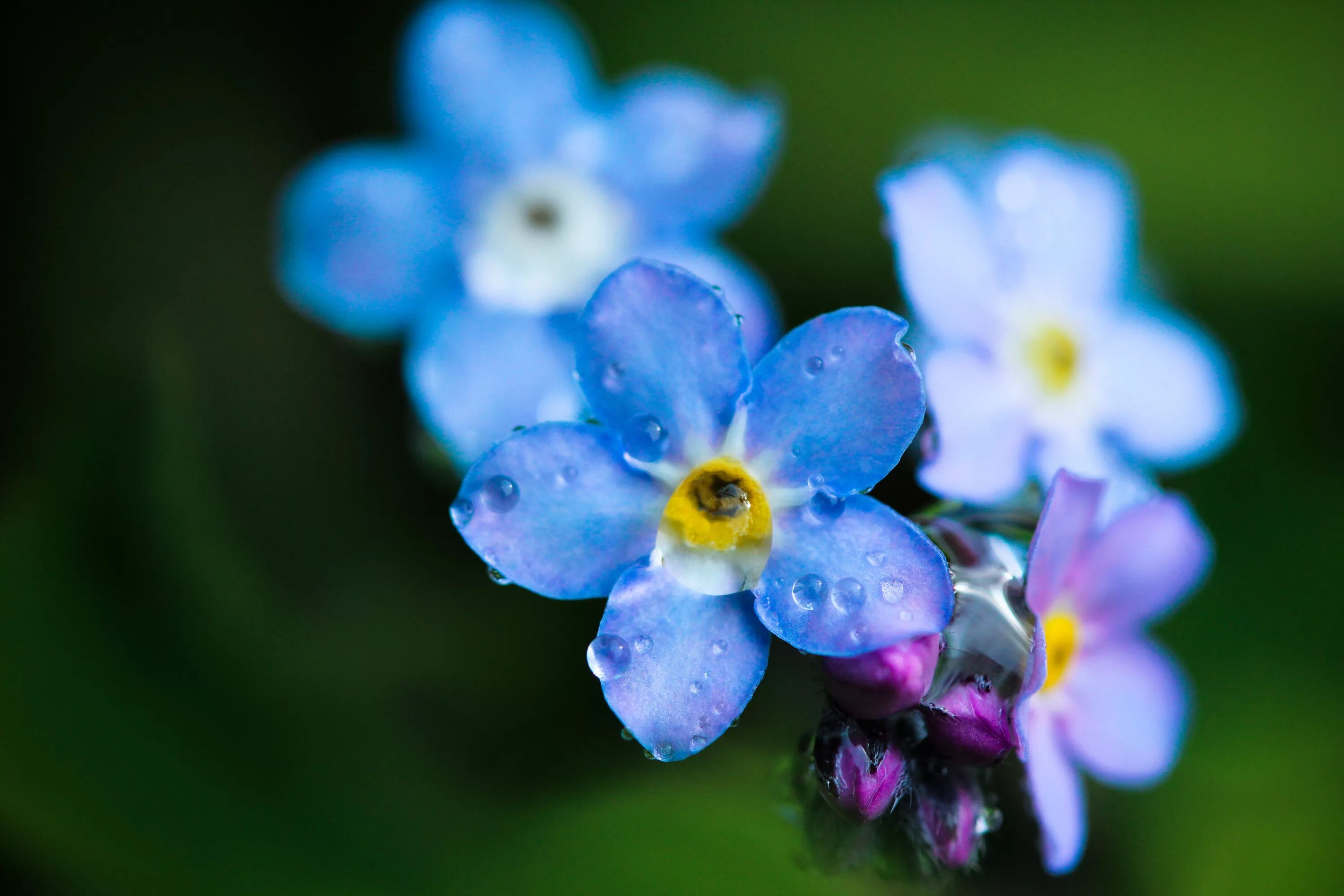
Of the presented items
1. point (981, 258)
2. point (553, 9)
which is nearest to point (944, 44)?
point (553, 9)

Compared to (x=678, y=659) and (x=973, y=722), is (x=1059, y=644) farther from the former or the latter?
(x=678, y=659)

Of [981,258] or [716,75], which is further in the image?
[716,75]

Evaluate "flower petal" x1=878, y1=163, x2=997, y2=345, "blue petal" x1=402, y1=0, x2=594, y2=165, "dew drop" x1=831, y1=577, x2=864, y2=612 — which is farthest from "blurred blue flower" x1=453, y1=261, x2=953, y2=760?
"blue petal" x1=402, y1=0, x2=594, y2=165

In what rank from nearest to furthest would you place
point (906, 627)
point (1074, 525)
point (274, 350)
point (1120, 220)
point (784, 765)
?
point (906, 627) < point (1074, 525) < point (784, 765) < point (1120, 220) < point (274, 350)

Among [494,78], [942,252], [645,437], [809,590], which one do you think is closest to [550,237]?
[494,78]

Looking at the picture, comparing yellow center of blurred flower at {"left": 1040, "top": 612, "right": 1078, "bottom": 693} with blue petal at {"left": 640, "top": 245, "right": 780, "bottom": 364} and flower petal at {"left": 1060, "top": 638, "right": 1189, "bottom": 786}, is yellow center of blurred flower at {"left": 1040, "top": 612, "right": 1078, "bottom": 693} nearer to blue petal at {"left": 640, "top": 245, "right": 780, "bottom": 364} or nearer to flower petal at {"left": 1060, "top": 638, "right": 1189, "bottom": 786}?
flower petal at {"left": 1060, "top": 638, "right": 1189, "bottom": 786}

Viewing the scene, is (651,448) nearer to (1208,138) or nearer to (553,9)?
(553,9)
